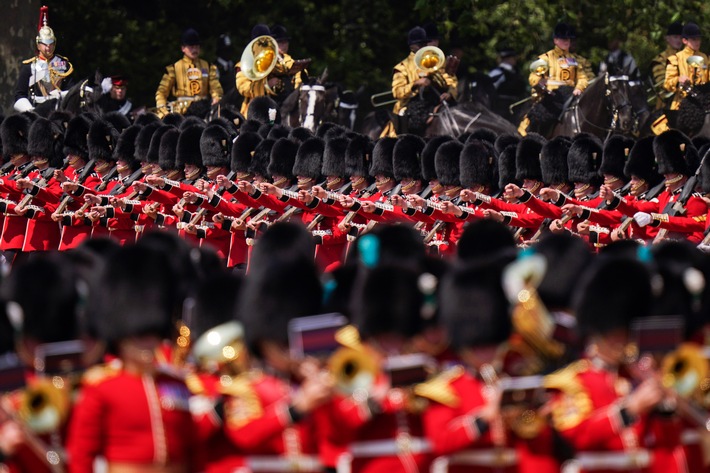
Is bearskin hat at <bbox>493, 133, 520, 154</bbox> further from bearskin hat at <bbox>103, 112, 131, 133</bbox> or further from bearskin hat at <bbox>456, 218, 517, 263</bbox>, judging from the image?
bearskin hat at <bbox>456, 218, 517, 263</bbox>

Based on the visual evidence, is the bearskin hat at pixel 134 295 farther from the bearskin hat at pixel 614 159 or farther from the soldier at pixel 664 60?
the soldier at pixel 664 60

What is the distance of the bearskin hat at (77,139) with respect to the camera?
1653 centimetres

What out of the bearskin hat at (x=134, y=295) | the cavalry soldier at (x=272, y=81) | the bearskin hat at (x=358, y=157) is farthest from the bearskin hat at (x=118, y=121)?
the bearskin hat at (x=134, y=295)

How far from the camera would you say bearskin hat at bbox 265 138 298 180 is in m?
14.6

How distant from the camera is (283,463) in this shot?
6391mm

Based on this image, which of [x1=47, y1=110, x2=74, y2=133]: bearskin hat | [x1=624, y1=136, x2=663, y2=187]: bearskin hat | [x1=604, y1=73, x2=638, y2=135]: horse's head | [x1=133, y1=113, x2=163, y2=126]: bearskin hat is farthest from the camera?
[x1=604, y1=73, x2=638, y2=135]: horse's head

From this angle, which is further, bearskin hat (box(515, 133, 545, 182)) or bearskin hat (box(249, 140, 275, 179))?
bearskin hat (box(249, 140, 275, 179))

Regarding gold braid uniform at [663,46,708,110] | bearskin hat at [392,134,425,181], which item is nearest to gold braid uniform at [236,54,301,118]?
gold braid uniform at [663,46,708,110]

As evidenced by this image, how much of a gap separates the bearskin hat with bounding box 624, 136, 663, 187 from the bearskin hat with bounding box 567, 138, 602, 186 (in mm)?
464

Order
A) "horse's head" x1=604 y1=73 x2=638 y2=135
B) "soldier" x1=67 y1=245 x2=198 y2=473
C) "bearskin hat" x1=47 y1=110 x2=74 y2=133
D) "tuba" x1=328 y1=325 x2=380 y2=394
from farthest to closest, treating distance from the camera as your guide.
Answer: "horse's head" x1=604 y1=73 x2=638 y2=135
"bearskin hat" x1=47 y1=110 x2=74 y2=133
"soldier" x1=67 y1=245 x2=198 y2=473
"tuba" x1=328 y1=325 x2=380 y2=394

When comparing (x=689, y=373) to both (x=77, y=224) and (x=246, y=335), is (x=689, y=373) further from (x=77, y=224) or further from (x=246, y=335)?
(x=77, y=224)

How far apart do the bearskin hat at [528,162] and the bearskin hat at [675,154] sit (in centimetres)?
104

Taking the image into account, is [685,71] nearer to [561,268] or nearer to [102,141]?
[102,141]

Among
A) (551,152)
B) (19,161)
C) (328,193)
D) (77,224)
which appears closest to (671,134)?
(551,152)
